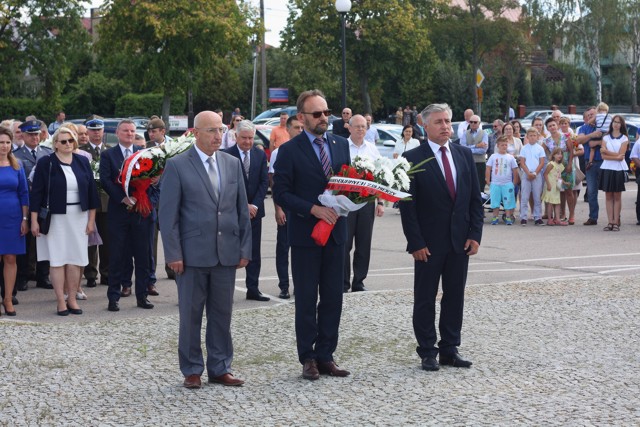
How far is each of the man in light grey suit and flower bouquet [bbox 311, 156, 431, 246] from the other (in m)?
0.62

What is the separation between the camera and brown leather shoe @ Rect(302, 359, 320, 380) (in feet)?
25.9

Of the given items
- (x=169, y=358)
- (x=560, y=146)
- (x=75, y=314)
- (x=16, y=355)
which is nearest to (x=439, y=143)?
(x=169, y=358)

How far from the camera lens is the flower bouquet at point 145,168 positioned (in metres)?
10.7

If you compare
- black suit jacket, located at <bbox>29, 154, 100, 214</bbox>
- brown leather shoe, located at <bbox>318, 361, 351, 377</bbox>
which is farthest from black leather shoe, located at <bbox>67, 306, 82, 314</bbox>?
brown leather shoe, located at <bbox>318, 361, 351, 377</bbox>

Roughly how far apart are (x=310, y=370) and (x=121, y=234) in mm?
4541

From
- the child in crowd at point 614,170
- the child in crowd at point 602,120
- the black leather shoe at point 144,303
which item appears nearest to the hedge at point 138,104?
the child in crowd at point 602,120

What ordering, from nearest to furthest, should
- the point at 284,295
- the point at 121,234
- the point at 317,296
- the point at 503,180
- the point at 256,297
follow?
the point at 317,296
the point at 121,234
the point at 256,297
the point at 284,295
the point at 503,180

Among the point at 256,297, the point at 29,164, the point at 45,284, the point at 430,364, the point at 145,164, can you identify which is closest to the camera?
the point at 430,364

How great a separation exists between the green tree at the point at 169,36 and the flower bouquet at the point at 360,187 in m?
33.5

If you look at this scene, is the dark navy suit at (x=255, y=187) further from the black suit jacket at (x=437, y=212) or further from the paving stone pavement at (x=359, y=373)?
the black suit jacket at (x=437, y=212)

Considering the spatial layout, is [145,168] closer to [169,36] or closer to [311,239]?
[311,239]

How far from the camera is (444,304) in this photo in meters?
8.44

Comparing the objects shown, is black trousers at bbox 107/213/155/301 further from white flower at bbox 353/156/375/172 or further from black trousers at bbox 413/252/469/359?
white flower at bbox 353/156/375/172

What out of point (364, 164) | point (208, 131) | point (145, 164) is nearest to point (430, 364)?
point (364, 164)
